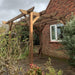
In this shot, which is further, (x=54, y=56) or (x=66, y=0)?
(x=54, y=56)

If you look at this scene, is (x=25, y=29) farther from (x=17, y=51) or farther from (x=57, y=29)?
(x=17, y=51)

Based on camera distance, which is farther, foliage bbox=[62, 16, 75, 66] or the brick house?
the brick house

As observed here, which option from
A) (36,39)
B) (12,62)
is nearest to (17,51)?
(12,62)

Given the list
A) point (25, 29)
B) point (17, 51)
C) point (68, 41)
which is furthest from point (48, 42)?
point (17, 51)

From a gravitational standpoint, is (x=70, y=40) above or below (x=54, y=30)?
below

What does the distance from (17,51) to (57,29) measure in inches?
224

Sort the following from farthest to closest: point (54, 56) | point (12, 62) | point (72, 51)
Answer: point (54, 56)
point (72, 51)
point (12, 62)

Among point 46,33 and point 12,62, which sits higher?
point 46,33

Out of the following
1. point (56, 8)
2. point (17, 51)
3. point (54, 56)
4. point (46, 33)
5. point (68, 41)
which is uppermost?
point (56, 8)

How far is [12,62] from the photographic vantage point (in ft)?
10.4

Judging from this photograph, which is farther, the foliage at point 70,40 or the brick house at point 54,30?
the brick house at point 54,30

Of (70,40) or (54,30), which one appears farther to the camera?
(54,30)

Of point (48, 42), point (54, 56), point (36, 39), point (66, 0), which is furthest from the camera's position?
point (36, 39)

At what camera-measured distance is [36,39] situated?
11.7 metres
